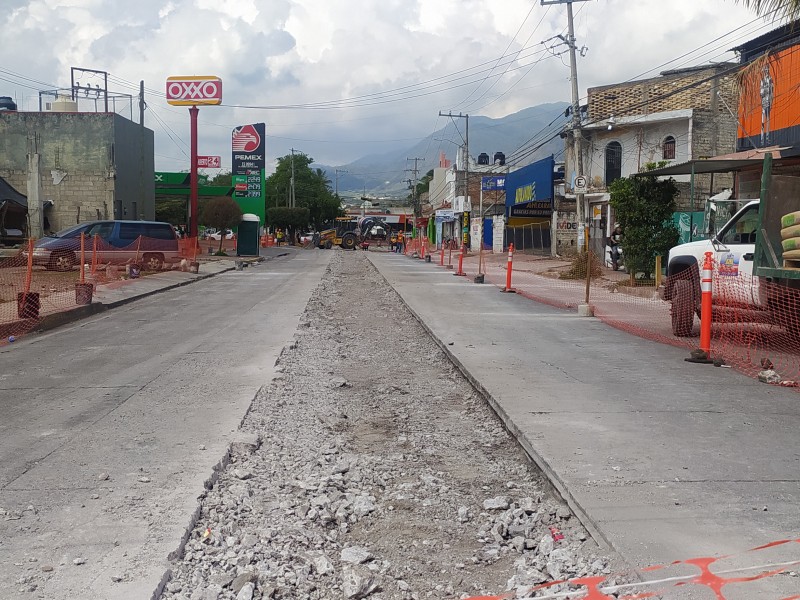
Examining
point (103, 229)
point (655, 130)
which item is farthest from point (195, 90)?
point (655, 130)

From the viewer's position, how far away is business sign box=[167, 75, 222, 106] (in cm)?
4847

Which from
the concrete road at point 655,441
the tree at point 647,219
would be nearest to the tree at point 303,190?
the tree at point 647,219

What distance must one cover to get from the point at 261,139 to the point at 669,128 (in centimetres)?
3756

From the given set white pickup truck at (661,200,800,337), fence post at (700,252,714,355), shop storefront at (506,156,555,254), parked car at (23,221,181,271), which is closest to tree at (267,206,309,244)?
shop storefront at (506,156,555,254)

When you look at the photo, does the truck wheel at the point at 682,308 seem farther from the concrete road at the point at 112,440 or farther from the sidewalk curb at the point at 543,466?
the concrete road at the point at 112,440

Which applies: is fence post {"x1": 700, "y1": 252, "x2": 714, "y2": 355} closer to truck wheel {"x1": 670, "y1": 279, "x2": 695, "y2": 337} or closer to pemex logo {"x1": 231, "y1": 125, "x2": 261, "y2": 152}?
truck wheel {"x1": 670, "y1": 279, "x2": 695, "y2": 337}

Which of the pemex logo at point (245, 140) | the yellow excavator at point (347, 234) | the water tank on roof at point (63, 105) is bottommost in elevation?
the yellow excavator at point (347, 234)

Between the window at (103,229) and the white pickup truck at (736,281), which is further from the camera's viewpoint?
the window at (103,229)

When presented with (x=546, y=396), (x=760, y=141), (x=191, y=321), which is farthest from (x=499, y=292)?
(x=546, y=396)

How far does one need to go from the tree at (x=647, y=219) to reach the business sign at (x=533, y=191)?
60.5 feet

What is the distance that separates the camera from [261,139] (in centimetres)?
6644

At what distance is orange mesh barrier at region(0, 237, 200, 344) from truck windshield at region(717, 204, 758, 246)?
10721mm

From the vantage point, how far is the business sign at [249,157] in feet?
217

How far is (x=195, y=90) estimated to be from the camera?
160 ft
